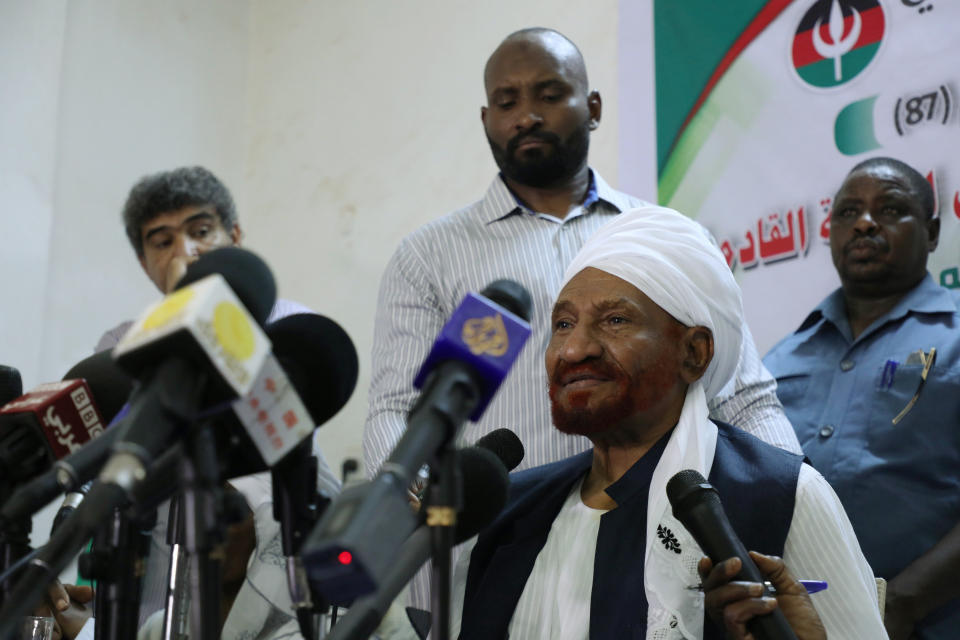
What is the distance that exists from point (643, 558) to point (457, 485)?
3.52 feet

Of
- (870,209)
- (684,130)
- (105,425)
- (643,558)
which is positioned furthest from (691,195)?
(105,425)

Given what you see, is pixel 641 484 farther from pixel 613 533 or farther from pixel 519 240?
pixel 519 240

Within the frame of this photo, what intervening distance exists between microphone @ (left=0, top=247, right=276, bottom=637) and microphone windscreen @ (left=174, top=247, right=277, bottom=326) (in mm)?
83

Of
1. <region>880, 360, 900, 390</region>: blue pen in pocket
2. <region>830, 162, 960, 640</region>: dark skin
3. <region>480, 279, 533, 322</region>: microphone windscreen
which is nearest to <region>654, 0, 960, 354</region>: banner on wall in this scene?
<region>830, 162, 960, 640</region>: dark skin

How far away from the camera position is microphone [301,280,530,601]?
44.2 inches

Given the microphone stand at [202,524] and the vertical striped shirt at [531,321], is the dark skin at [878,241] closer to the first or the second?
the vertical striped shirt at [531,321]

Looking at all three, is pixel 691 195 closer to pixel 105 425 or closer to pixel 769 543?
pixel 769 543

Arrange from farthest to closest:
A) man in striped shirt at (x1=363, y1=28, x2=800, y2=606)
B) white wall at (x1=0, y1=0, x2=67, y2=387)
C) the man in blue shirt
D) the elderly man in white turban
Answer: white wall at (x1=0, y1=0, x2=67, y2=387), man in striped shirt at (x1=363, y1=28, x2=800, y2=606), the man in blue shirt, the elderly man in white turban

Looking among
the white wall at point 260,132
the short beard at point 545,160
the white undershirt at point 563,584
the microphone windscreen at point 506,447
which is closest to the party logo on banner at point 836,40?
the white wall at point 260,132

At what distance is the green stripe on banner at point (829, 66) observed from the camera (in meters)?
4.00

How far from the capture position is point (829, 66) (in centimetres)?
411

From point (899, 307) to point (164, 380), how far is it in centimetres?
279

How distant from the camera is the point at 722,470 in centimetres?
237

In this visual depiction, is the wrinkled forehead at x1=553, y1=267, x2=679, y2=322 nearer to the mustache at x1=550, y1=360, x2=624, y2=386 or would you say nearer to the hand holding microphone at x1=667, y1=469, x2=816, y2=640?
the mustache at x1=550, y1=360, x2=624, y2=386
